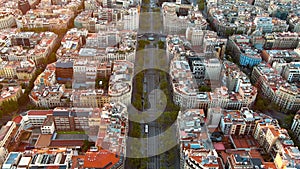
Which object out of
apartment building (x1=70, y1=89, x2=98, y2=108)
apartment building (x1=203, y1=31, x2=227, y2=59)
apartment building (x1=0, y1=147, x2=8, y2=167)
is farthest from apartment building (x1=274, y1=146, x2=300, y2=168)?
apartment building (x1=0, y1=147, x2=8, y2=167)

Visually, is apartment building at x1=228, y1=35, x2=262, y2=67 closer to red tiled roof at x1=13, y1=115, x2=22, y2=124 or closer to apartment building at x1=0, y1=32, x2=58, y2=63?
apartment building at x1=0, y1=32, x2=58, y2=63

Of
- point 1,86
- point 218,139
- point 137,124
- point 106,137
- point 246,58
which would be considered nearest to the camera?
point 106,137

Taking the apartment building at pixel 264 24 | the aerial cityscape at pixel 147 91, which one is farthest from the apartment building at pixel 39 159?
the apartment building at pixel 264 24

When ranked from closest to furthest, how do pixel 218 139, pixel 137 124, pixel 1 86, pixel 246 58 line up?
pixel 218 139 < pixel 137 124 < pixel 1 86 < pixel 246 58

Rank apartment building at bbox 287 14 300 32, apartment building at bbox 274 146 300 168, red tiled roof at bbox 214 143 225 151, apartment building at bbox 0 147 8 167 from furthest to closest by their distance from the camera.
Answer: apartment building at bbox 287 14 300 32 < red tiled roof at bbox 214 143 225 151 < apartment building at bbox 0 147 8 167 < apartment building at bbox 274 146 300 168

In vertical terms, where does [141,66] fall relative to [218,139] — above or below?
above

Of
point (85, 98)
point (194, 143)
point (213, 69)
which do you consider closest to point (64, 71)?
point (85, 98)

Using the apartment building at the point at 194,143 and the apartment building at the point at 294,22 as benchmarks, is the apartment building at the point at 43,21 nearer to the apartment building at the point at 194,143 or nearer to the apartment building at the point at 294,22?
the apartment building at the point at 194,143

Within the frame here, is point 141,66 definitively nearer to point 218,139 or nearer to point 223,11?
point 218,139

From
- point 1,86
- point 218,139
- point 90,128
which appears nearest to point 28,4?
point 1,86
